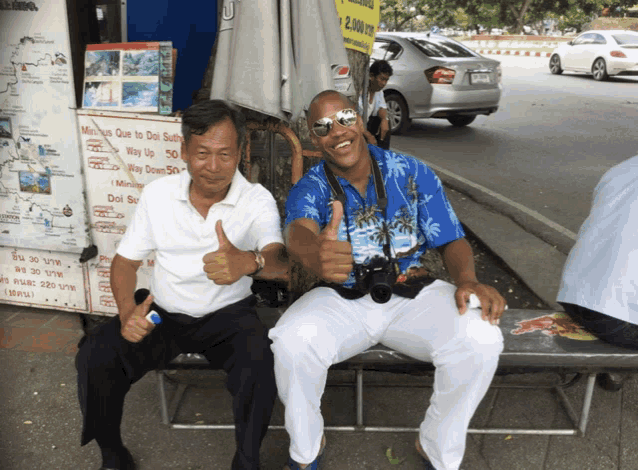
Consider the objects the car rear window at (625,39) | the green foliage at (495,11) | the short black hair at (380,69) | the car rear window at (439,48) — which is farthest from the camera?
the green foliage at (495,11)

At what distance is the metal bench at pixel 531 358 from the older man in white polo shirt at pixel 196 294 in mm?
179

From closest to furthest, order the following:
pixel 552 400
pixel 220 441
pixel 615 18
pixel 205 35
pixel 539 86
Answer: pixel 220 441, pixel 552 400, pixel 205 35, pixel 539 86, pixel 615 18

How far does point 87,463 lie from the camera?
8.51 feet

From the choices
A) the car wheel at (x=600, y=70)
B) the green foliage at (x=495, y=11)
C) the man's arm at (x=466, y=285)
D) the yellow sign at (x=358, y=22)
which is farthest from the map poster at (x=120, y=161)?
the green foliage at (x=495, y=11)

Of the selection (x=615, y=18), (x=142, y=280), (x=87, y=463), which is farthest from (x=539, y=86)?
(x=615, y=18)

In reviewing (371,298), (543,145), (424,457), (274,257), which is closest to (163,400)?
(274,257)

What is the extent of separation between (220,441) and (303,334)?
0.78m

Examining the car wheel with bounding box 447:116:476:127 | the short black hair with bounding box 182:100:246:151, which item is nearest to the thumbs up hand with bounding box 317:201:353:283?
the short black hair with bounding box 182:100:246:151

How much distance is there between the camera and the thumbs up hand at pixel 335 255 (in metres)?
2.17

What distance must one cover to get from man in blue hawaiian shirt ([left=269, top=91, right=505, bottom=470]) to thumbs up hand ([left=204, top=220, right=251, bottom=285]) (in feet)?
0.69

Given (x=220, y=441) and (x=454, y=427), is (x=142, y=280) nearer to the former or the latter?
(x=220, y=441)

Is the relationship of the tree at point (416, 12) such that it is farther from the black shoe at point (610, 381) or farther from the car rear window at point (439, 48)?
the black shoe at point (610, 381)

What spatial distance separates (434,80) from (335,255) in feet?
25.8

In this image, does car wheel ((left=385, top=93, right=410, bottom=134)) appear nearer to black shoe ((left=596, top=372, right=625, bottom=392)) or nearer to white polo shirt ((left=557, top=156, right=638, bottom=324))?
black shoe ((left=596, top=372, right=625, bottom=392))
